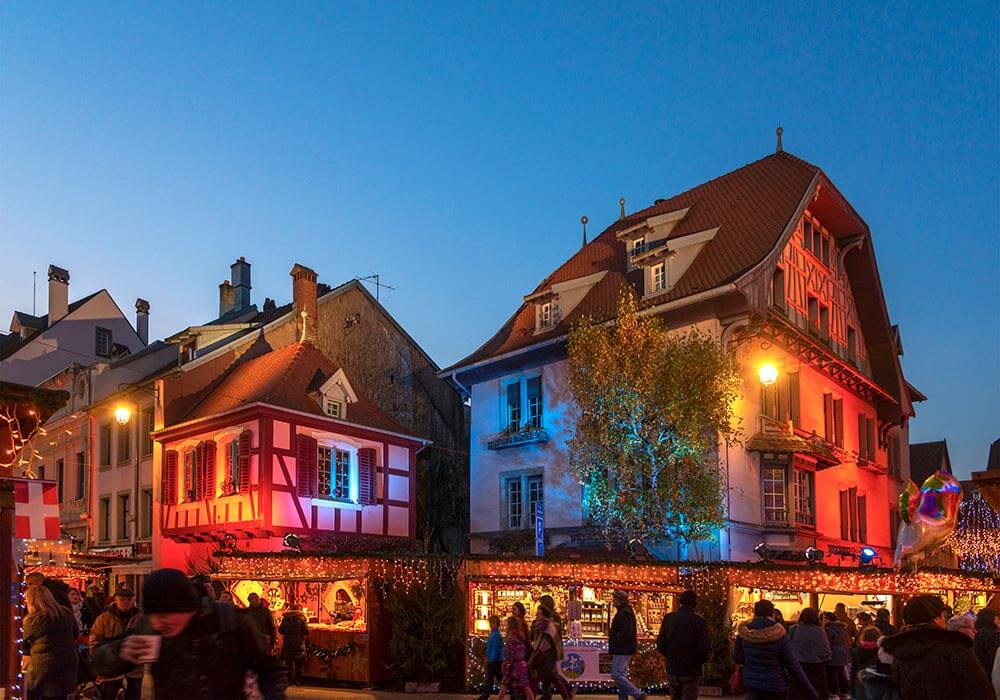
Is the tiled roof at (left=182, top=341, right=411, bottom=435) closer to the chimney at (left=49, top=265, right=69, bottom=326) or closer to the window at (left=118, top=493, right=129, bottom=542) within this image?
the window at (left=118, top=493, right=129, bottom=542)

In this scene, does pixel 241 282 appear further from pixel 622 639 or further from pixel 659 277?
pixel 622 639

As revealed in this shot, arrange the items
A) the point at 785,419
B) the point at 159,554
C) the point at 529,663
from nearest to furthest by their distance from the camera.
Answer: the point at 529,663, the point at 785,419, the point at 159,554

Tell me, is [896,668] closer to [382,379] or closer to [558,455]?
[558,455]

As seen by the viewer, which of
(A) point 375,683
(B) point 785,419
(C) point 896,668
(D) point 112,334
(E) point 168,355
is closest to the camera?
(C) point 896,668

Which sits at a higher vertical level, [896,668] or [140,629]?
[140,629]

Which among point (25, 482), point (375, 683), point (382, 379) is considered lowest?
point (375, 683)

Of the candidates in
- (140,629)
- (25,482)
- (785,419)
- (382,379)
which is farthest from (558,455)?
(140,629)

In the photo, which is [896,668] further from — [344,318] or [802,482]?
[344,318]

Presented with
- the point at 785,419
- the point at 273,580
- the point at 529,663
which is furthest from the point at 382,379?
the point at 529,663

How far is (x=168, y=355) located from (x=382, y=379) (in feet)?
22.0

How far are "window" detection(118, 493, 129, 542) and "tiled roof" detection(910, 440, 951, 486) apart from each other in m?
32.2

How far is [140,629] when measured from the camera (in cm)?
487

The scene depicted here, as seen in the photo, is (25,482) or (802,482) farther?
(802,482)

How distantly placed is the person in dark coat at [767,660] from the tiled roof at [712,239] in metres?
15.9
